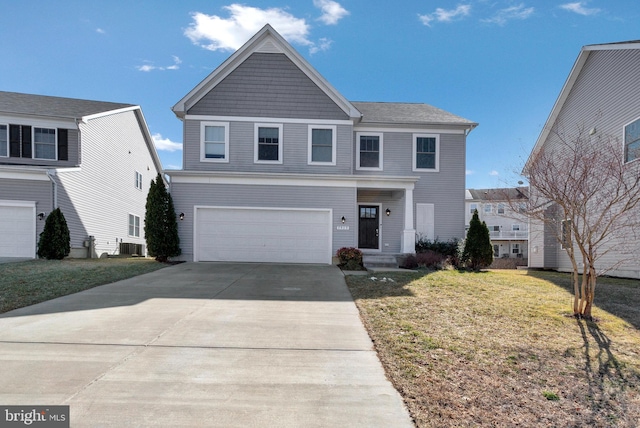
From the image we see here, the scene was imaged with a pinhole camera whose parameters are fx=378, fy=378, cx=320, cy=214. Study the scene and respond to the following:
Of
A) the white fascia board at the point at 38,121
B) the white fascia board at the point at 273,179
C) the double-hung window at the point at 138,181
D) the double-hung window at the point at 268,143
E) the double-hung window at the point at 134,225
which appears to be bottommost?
the double-hung window at the point at 134,225

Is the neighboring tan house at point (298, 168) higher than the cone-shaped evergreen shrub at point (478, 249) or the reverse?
higher

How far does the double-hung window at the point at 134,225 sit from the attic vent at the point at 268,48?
12.9 meters

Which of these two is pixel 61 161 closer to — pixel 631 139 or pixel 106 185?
pixel 106 185

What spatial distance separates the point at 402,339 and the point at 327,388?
1735mm

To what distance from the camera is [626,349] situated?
199 inches

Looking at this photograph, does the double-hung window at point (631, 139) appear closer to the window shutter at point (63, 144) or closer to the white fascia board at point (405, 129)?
the white fascia board at point (405, 129)

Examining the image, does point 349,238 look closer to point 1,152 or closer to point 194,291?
point 194,291

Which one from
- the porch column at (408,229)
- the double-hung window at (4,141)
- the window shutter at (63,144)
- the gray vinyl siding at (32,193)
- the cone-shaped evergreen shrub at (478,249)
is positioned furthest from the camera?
the window shutter at (63,144)

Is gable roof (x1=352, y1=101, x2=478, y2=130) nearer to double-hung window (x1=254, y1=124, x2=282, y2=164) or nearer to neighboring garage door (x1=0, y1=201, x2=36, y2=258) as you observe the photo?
double-hung window (x1=254, y1=124, x2=282, y2=164)

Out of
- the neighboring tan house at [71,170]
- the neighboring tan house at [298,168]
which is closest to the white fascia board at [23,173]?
the neighboring tan house at [71,170]

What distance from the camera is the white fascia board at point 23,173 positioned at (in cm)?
1438

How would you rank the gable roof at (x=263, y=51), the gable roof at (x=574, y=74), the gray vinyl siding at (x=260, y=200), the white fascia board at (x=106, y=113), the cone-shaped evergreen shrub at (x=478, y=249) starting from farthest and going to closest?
the white fascia board at (x=106, y=113), the gable roof at (x=263, y=51), the gray vinyl siding at (x=260, y=200), the cone-shaped evergreen shrub at (x=478, y=249), the gable roof at (x=574, y=74)

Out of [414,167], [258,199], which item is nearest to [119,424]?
[258,199]

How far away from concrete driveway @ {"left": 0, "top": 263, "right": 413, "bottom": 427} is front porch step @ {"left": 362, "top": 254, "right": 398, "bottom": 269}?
6.92m
